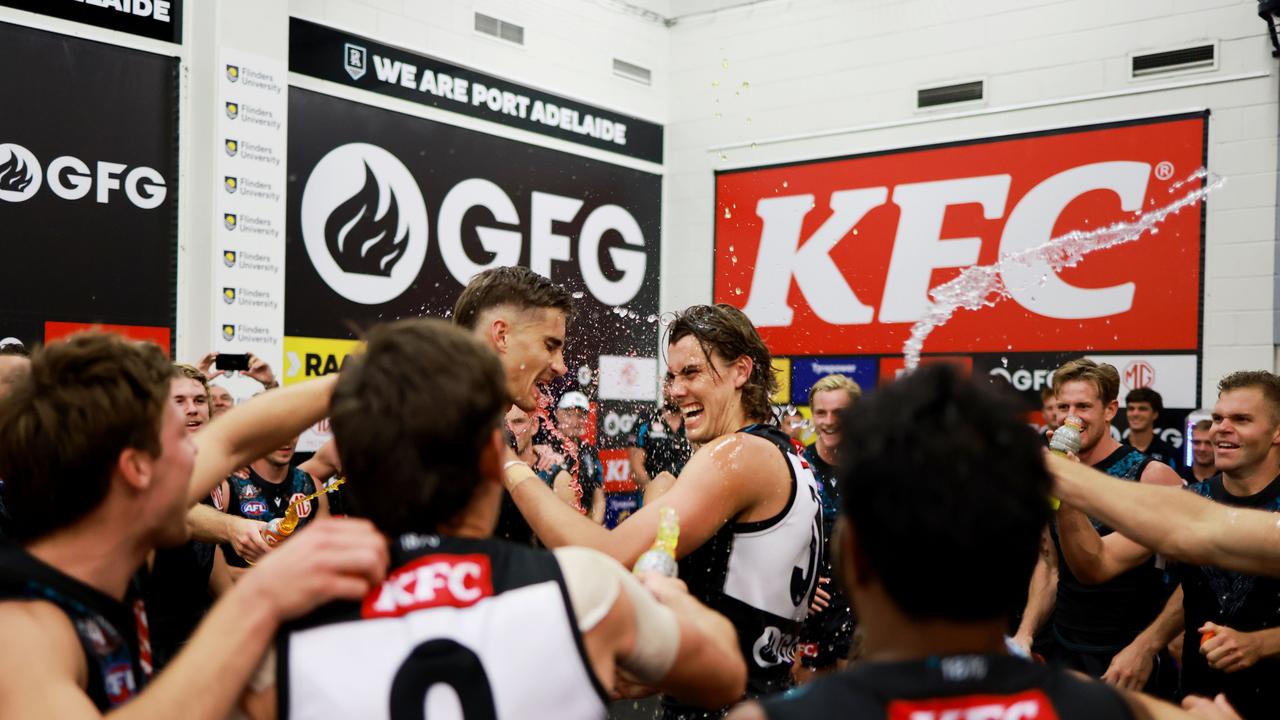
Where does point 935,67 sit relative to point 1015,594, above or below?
above

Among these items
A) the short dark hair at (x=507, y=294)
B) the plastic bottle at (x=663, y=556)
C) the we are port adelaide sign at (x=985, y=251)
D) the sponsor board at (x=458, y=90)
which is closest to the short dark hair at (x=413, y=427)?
the plastic bottle at (x=663, y=556)

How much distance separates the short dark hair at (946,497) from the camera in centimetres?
110

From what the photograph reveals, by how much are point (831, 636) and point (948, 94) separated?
5685mm

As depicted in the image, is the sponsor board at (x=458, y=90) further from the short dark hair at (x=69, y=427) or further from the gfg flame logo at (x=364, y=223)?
the short dark hair at (x=69, y=427)

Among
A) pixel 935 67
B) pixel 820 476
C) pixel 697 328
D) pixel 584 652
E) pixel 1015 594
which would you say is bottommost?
pixel 820 476

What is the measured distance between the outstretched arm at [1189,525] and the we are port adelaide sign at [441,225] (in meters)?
6.23

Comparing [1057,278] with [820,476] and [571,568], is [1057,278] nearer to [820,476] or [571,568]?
[820,476]

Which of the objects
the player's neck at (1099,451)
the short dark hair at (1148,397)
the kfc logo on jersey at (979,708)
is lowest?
the player's neck at (1099,451)

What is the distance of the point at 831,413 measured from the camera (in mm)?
5902

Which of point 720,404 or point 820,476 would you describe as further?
point 820,476

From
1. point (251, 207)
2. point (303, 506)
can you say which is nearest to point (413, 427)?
point (303, 506)

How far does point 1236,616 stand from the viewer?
3.32 m

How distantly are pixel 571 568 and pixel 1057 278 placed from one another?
7.99 m

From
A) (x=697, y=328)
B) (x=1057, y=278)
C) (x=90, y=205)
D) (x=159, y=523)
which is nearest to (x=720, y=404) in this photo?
(x=697, y=328)
